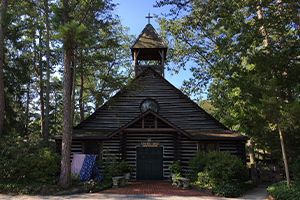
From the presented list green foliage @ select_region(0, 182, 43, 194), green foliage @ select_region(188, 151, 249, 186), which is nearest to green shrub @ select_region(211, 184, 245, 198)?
green foliage @ select_region(188, 151, 249, 186)

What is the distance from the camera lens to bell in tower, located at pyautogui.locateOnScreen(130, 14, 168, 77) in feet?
59.4

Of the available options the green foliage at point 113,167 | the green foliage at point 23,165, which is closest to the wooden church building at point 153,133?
the green foliage at point 113,167

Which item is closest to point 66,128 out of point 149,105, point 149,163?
point 149,163

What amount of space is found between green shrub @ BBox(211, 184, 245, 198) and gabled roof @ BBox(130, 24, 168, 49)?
12115 millimetres

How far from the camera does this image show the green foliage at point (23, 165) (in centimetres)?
1008

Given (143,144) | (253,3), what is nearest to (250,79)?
(253,3)

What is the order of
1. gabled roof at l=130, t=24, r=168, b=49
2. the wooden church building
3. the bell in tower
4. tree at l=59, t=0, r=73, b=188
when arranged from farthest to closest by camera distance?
gabled roof at l=130, t=24, r=168, b=49, the bell in tower, the wooden church building, tree at l=59, t=0, r=73, b=188

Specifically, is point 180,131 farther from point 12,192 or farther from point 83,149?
point 12,192

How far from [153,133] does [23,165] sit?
7598 mm

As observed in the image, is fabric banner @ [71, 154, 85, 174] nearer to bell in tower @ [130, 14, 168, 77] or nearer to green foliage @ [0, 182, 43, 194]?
green foliage @ [0, 182, 43, 194]

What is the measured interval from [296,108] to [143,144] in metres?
8.76

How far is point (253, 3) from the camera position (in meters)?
11.3

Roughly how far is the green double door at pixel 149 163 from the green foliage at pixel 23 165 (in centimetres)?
532

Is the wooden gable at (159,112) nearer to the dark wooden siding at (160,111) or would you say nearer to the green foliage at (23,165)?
the dark wooden siding at (160,111)
